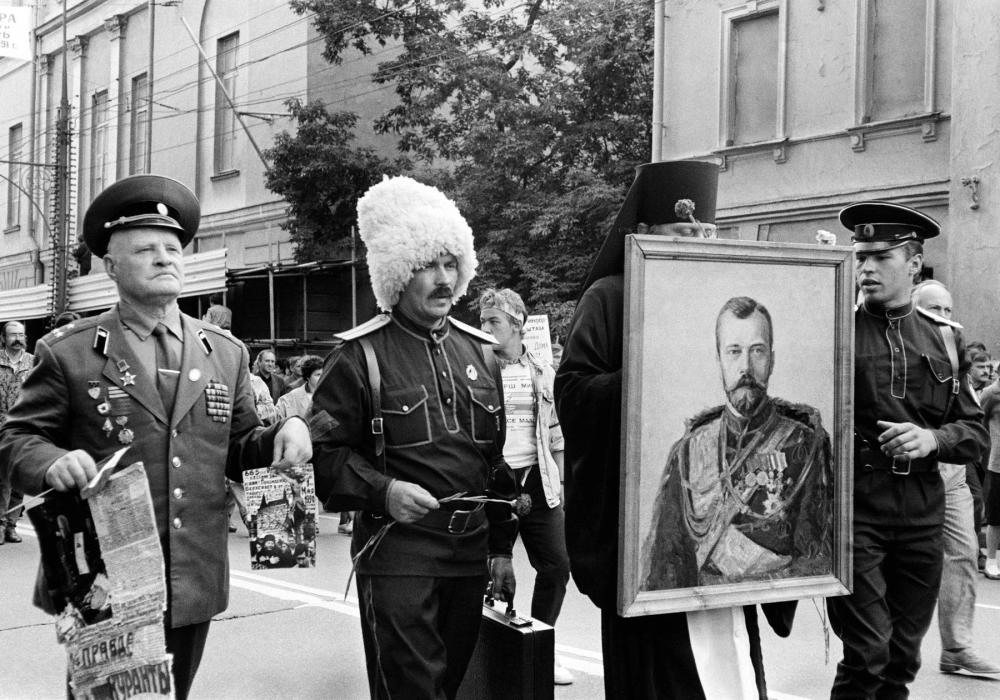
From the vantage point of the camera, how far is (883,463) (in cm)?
446

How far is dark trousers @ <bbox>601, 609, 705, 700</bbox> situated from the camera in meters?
3.58

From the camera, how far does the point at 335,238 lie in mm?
25562

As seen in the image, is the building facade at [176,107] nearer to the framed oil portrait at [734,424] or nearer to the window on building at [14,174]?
the window on building at [14,174]

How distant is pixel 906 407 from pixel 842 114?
12966 millimetres

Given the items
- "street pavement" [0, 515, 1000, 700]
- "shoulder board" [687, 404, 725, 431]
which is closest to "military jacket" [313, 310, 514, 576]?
"shoulder board" [687, 404, 725, 431]

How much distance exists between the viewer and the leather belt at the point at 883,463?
14.6 feet

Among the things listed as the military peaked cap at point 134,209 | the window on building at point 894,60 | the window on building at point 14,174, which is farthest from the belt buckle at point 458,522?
the window on building at point 14,174

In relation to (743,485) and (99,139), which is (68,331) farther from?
A: (99,139)

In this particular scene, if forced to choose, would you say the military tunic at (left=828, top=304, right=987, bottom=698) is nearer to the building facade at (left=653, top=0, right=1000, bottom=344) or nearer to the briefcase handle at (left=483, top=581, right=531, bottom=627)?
the briefcase handle at (left=483, top=581, right=531, bottom=627)

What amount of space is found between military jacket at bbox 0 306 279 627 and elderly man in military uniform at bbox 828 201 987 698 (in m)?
2.29

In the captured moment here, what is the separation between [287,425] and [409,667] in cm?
83

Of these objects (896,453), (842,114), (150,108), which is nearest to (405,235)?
(896,453)

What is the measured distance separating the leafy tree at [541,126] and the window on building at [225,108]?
733 centimetres

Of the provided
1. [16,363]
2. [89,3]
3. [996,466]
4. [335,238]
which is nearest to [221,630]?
[16,363]
